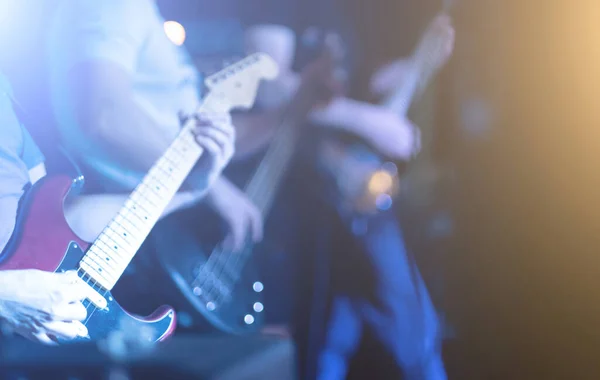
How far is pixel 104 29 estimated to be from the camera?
116cm

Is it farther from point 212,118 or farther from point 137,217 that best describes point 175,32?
point 137,217

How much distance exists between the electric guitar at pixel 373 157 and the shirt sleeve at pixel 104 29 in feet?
1.62

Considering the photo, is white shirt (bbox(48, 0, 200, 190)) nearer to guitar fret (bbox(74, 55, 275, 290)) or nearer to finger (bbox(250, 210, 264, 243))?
guitar fret (bbox(74, 55, 275, 290))

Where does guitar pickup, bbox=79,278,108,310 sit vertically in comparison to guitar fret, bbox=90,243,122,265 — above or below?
below

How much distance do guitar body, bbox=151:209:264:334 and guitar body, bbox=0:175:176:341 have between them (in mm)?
50

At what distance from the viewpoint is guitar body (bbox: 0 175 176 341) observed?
110cm

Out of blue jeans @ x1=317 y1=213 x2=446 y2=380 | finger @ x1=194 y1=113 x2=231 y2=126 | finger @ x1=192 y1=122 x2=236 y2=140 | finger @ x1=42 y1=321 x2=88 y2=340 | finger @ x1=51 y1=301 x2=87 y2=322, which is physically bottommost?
finger @ x1=42 y1=321 x2=88 y2=340

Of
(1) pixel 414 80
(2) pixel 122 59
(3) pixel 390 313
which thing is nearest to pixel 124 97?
(2) pixel 122 59

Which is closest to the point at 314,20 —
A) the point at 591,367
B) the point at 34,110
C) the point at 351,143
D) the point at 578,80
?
the point at 351,143

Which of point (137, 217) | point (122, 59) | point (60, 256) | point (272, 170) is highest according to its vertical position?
point (122, 59)

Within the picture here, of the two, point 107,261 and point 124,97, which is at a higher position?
point 124,97

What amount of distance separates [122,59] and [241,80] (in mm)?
286

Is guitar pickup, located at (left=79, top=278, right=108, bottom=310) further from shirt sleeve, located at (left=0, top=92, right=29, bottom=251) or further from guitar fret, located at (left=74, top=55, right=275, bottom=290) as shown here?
shirt sleeve, located at (left=0, top=92, right=29, bottom=251)

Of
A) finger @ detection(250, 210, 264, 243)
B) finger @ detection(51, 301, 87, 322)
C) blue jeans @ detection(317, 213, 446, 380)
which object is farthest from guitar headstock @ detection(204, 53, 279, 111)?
finger @ detection(51, 301, 87, 322)
